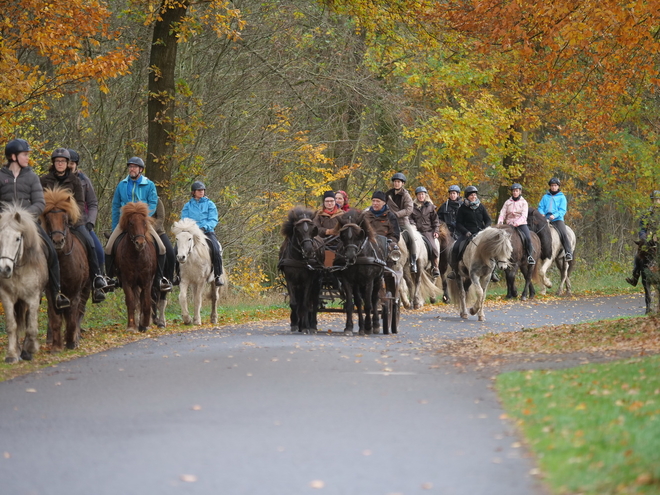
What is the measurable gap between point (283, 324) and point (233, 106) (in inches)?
380

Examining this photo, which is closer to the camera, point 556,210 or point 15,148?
point 15,148

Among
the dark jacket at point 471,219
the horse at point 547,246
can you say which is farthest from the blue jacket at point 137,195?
the horse at point 547,246

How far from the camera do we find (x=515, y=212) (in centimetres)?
2816

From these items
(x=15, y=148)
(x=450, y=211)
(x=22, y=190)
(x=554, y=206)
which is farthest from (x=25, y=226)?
(x=554, y=206)

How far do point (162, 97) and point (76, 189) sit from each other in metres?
7.60

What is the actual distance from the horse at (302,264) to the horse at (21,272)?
179 inches

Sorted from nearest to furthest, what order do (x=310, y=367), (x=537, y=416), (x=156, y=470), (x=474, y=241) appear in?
(x=156, y=470) → (x=537, y=416) → (x=310, y=367) → (x=474, y=241)

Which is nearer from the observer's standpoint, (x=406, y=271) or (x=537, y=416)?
(x=537, y=416)

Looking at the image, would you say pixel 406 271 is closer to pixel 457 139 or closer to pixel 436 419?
pixel 457 139

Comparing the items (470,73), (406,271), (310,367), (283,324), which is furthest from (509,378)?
(470,73)

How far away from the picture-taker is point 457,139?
107ft

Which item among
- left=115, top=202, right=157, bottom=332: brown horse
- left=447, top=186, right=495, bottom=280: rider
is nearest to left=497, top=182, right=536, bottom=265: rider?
left=447, top=186, right=495, bottom=280: rider

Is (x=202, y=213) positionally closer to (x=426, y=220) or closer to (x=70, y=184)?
(x=70, y=184)

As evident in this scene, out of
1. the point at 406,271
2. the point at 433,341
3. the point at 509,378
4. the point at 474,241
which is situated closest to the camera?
the point at 509,378
